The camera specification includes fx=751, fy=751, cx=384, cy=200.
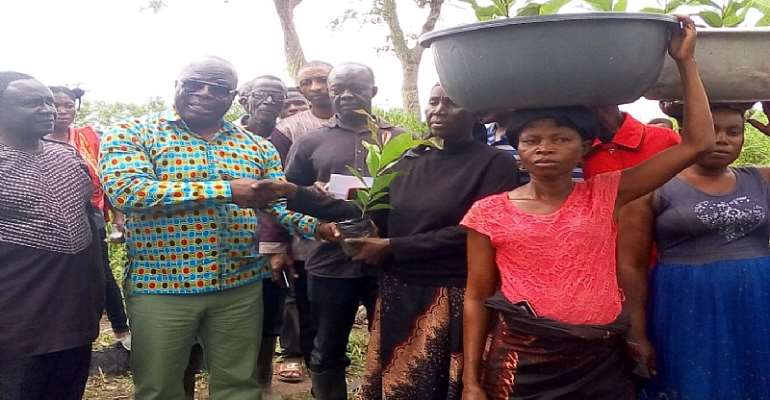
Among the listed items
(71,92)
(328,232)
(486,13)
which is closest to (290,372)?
(328,232)

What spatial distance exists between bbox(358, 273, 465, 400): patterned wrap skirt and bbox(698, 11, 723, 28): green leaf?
3.94ft

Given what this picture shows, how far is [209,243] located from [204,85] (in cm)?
60

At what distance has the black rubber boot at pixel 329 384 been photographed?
136 inches

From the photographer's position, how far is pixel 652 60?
189 centimetres

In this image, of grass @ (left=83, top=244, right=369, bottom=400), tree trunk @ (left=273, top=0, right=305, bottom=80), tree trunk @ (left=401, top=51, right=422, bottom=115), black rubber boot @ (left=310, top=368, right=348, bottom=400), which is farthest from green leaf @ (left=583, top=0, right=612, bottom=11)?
tree trunk @ (left=273, top=0, right=305, bottom=80)

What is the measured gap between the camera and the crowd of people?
6.92 ft

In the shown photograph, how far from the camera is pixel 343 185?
3.02 metres

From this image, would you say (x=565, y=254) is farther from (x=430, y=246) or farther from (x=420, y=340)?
(x=420, y=340)

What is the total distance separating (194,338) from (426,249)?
1023 millimetres

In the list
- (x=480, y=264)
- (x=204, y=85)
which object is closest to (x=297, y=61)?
(x=204, y=85)

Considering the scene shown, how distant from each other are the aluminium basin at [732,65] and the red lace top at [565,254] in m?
0.36

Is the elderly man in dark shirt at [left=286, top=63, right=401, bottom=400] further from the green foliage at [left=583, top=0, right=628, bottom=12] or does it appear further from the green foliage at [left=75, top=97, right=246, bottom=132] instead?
the green foliage at [left=75, top=97, right=246, bottom=132]

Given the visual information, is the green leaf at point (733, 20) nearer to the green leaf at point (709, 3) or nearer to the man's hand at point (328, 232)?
the green leaf at point (709, 3)

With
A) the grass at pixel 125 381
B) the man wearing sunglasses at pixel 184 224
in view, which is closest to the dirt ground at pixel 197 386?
the grass at pixel 125 381
